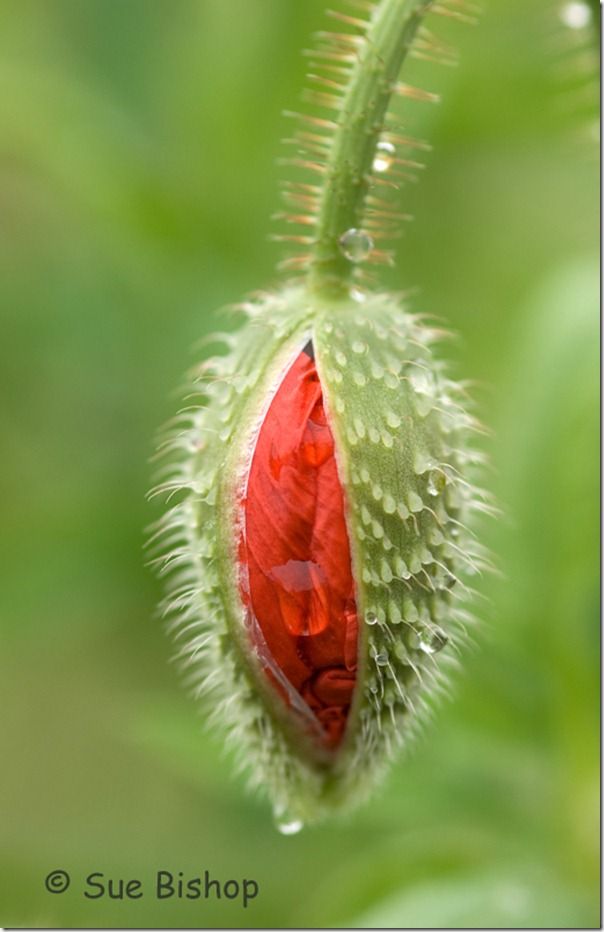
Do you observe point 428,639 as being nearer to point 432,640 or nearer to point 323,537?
point 432,640

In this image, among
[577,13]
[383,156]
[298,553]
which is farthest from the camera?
[577,13]

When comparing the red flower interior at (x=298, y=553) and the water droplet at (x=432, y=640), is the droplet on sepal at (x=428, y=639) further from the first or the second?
the red flower interior at (x=298, y=553)

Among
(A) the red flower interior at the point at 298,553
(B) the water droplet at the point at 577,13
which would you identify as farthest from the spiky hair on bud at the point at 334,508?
(B) the water droplet at the point at 577,13

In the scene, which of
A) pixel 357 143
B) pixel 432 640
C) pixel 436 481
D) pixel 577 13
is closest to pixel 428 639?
pixel 432 640

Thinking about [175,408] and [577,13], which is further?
[175,408]

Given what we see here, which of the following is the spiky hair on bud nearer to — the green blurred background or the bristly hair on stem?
the bristly hair on stem

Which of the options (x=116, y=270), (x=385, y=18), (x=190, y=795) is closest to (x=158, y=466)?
(x=116, y=270)

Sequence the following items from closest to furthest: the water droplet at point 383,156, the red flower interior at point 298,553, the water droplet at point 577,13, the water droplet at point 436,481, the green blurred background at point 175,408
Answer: the red flower interior at point 298,553, the water droplet at point 436,481, the water droplet at point 383,156, the water droplet at point 577,13, the green blurred background at point 175,408
